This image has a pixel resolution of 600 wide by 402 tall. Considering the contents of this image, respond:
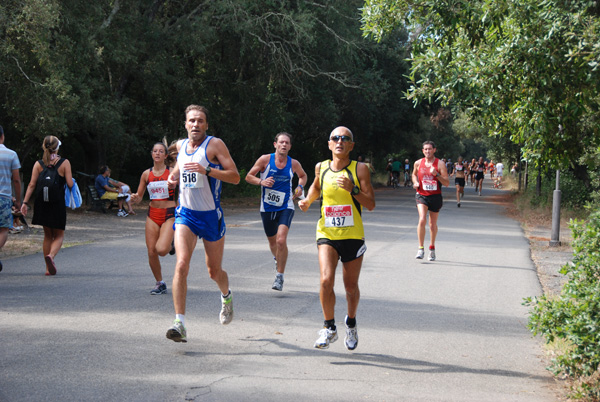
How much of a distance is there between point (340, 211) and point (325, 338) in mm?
1069

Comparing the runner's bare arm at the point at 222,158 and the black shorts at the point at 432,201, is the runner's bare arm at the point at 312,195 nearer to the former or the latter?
the runner's bare arm at the point at 222,158

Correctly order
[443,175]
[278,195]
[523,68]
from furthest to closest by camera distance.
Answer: [443,175] < [278,195] < [523,68]

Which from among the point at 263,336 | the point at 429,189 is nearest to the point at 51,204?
the point at 263,336

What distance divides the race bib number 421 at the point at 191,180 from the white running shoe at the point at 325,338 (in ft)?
5.47

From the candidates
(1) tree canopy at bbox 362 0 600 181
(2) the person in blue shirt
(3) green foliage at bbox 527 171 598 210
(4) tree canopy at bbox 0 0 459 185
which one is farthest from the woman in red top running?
(3) green foliage at bbox 527 171 598 210

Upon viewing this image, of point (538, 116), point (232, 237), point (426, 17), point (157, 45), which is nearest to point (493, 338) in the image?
point (538, 116)

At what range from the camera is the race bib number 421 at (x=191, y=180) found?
6.34 metres

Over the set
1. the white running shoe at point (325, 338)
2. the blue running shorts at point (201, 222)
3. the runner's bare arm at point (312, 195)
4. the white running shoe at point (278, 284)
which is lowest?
the white running shoe at point (278, 284)

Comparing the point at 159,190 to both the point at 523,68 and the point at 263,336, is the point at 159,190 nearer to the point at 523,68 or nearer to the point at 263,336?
the point at 263,336

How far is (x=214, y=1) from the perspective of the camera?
22953 millimetres

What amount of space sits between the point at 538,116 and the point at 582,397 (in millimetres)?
3934

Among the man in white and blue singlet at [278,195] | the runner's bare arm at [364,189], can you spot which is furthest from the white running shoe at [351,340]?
the man in white and blue singlet at [278,195]

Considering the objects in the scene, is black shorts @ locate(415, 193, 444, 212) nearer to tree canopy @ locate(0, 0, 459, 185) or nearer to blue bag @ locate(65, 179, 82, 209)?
blue bag @ locate(65, 179, 82, 209)

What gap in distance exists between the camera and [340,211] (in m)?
6.13
